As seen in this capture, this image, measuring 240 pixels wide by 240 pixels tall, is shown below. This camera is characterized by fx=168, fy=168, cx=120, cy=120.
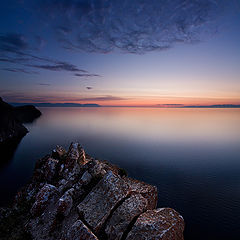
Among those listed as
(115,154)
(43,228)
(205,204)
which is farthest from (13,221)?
(115,154)

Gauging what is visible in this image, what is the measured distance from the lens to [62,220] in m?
14.9

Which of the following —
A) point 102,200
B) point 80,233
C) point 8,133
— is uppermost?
point 102,200

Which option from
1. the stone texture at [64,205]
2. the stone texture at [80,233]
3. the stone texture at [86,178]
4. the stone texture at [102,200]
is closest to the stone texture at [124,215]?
the stone texture at [102,200]

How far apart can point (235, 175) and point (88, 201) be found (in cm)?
5343

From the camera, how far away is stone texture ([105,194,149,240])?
1204 cm

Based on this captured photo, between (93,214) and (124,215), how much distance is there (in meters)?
2.54

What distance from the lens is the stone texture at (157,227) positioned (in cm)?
1120

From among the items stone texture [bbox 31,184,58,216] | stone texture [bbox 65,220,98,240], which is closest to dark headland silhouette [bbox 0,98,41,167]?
stone texture [bbox 31,184,58,216]

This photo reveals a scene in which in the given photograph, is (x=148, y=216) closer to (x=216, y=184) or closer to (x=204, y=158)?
(x=216, y=184)

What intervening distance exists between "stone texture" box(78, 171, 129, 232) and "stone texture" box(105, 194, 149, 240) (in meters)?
0.58

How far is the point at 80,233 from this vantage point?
39.7 feet

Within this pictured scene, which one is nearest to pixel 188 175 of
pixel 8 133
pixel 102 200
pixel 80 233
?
pixel 102 200

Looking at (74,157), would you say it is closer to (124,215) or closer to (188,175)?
(124,215)

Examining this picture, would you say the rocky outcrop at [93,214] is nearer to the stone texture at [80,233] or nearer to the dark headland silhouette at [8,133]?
the stone texture at [80,233]
